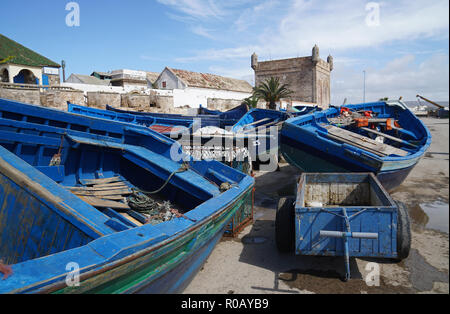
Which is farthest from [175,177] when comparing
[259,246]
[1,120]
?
[1,120]

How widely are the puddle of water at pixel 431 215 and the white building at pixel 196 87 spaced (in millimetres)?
21635

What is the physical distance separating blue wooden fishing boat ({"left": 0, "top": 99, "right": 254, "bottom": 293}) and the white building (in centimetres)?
2140

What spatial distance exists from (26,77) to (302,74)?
89.6ft

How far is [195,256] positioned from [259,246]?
75.5 inches

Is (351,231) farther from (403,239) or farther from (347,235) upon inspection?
(403,239)

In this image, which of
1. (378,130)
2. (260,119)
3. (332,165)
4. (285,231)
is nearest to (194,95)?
(260,119)

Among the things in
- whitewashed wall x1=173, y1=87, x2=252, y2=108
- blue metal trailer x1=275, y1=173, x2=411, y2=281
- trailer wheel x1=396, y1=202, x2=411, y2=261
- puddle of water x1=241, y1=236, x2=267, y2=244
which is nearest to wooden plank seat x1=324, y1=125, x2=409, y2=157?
trailer wheel x1=396, y1=202, x2=411, y2=261

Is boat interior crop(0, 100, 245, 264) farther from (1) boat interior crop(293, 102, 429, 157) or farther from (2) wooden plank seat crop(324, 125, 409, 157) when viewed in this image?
(1) boat interior crop(293, 102, 429, 157)

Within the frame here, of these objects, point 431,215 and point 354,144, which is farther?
point 354,144

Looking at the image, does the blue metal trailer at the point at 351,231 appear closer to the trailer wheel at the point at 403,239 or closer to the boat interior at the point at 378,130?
the trailer wheel at the point at 403,239

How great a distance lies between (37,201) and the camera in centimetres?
313

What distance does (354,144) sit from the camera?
7359mm

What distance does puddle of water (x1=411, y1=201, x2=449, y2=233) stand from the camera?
567 centimetres
